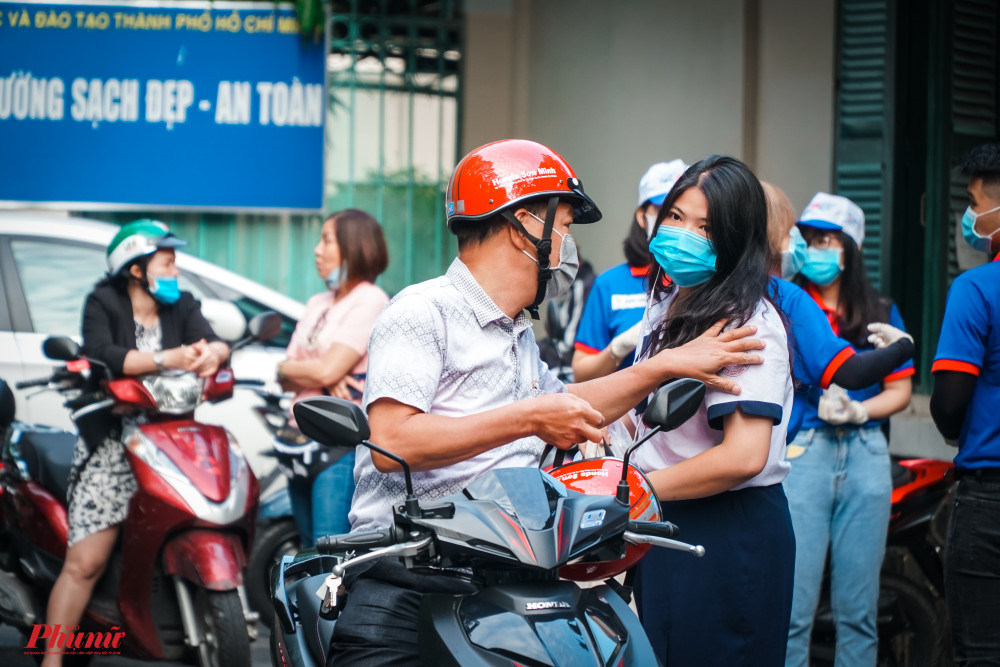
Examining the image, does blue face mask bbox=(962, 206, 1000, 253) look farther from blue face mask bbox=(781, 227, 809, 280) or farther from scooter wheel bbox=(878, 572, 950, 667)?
scooter wheel bbox=(878, 572, 950, 667)

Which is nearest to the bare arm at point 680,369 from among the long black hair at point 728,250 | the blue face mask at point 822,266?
the long black hair at point 728,250

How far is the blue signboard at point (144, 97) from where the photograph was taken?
8188mm

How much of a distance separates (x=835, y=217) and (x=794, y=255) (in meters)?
0.30

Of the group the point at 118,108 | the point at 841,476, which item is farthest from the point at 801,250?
the point at 118,108

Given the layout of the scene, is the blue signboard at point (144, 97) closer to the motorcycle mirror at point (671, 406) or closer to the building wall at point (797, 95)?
the building wall at point (797, 95)

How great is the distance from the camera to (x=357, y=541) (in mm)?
2102

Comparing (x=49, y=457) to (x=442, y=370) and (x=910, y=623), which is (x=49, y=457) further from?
(x=910, y=623)

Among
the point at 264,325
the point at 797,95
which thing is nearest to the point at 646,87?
the point at 797,95

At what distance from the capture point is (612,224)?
7574 millimetres

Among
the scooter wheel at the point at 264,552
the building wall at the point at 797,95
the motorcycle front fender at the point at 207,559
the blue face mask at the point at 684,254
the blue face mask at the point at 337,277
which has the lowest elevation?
the scooter wheel at the point at 264,552

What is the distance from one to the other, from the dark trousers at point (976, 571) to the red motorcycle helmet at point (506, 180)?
1774 mm

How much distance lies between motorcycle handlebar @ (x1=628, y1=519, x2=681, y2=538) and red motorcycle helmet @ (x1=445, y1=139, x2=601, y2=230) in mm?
715

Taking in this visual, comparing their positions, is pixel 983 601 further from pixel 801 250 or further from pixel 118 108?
pixel 118 108

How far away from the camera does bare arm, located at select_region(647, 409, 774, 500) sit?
2652mm
